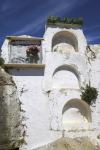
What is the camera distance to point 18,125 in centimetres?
1545

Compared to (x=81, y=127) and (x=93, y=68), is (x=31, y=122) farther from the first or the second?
(x=93, y=68)

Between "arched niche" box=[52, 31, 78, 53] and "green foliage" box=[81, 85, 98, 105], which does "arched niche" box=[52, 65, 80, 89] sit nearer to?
"green foliage" box=[81, 85, 98, 105]

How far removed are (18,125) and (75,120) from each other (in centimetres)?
331

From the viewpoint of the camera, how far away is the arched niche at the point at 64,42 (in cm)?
1744

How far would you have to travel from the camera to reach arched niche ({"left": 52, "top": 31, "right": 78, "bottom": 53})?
17438mm

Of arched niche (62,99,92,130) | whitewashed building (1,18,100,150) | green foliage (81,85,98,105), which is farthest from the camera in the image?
green foliage (81,85,98,105)

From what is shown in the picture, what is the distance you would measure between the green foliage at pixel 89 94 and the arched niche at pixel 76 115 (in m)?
0.27

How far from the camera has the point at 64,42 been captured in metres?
17.7

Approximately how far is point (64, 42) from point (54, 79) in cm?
247

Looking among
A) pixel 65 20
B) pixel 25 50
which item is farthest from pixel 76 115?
pixel 65 20

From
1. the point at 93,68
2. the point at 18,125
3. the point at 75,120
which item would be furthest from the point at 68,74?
the point at 18,125

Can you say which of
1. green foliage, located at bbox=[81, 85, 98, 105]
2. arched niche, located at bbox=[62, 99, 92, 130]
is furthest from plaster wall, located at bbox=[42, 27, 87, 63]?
arched niche, located at bbox=[62, 99, 92, 130]

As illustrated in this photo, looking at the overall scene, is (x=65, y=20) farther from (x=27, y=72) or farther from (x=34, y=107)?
(x=34, y=107)

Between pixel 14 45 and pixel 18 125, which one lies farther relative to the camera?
pixel 14 45
